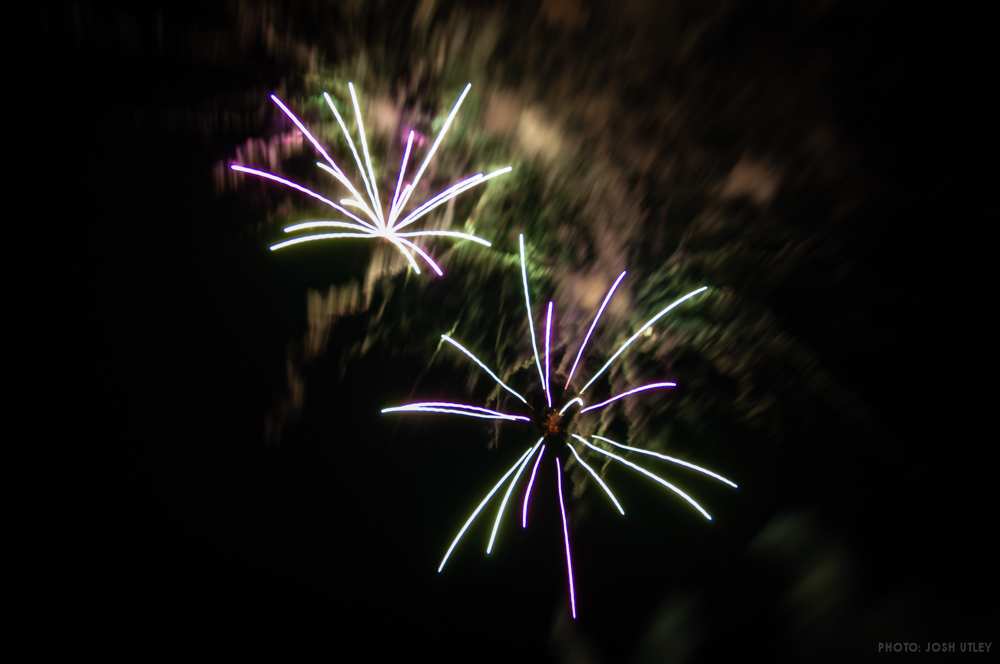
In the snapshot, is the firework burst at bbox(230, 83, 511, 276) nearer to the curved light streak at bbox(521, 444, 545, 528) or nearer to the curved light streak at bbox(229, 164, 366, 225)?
the curved light streak at bbox(229, 164, 366, 225)

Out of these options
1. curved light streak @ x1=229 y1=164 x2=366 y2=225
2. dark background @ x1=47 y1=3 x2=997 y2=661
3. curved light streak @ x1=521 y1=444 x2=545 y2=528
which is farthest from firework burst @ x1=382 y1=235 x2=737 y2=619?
curved light streak @ x1=229 y1=164 x2=366 y2=225

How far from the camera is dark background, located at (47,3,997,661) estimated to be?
2867mm

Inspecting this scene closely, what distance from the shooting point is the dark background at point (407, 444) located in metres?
2.87

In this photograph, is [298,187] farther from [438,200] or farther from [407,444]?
[407,444]

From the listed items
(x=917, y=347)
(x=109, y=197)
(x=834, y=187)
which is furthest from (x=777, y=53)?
(x=109, y=197)

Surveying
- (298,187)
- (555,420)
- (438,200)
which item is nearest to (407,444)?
(555,420)

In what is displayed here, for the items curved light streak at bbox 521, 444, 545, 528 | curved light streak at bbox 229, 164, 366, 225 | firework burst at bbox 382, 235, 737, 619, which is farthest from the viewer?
curved light streak at bbox 521, 444, 545, 528

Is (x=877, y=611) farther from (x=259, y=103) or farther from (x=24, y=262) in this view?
(x=24, y=262)

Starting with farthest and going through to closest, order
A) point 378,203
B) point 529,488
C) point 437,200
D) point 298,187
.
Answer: point 529,488
point 437,200
point 378,203
point 298,187

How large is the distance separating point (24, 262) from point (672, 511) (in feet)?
12.7

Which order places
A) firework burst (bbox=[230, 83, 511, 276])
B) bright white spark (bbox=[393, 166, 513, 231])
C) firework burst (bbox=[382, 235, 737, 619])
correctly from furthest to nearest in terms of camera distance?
firework burst (bbox=[382, 235, 737, 619]) < bright white spark (bbox=[393, 166, 513, 231]) < firework burst (bbox=[230, 83, 511, 276])

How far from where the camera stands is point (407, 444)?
3498mm

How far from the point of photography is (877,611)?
11.6ft

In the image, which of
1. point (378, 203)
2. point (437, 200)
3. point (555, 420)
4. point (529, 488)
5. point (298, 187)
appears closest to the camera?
point (298, 187)
